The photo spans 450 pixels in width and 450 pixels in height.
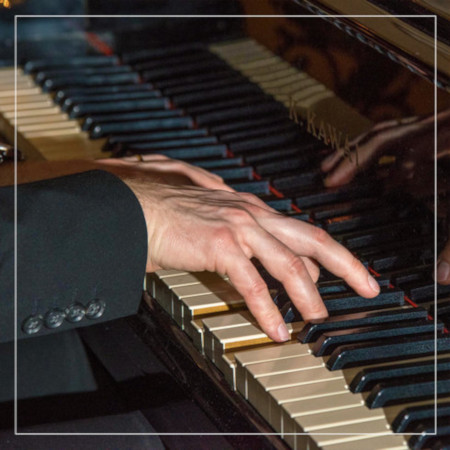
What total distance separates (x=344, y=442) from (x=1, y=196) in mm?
636

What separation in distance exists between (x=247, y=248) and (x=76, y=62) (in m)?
1.10

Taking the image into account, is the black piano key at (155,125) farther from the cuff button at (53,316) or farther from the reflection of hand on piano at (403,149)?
the cuff button at (53,316)

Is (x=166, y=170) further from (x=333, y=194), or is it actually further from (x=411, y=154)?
(x=411, y=154)

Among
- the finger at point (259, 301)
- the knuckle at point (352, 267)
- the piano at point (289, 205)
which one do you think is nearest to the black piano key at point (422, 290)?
the piano at point (289, 205)

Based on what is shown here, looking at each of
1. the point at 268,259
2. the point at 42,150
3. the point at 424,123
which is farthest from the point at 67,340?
the point at 424,123

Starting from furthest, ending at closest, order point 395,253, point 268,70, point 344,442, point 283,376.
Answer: point 268,70
point 395,253
point 283,376
point 344,442

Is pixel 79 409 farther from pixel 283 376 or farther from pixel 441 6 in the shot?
pixel 441 6

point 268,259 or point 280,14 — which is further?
point 280,14

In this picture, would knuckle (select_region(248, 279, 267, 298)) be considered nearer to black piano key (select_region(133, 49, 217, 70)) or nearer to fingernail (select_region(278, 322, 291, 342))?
fingernail (select_region(278, 322, 291, 342))

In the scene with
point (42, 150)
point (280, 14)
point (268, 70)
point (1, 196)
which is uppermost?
point (280, 14)

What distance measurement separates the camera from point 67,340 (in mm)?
2027

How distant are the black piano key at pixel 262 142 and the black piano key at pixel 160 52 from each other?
1.01 ft

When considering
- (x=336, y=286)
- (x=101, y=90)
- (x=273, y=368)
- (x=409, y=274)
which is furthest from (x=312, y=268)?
(x=101, y=90)

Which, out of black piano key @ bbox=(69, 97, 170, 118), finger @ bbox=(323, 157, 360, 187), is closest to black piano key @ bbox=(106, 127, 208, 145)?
black piano key @ bbox=(69, 97, 170, 118)
